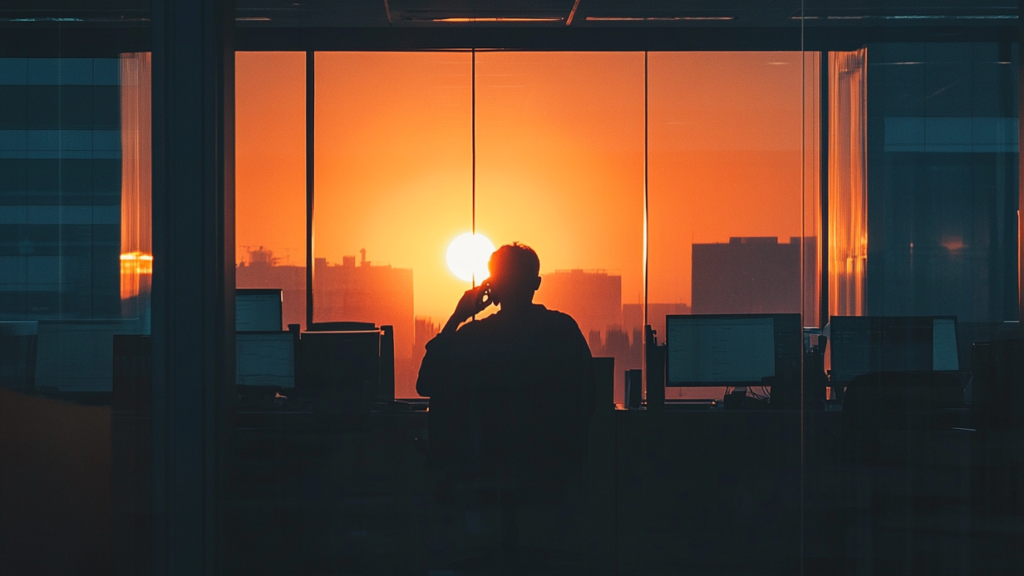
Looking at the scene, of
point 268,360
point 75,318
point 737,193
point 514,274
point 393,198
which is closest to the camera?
point 75,318

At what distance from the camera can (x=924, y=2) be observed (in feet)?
9.37

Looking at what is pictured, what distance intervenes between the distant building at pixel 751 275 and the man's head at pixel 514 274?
0.73 meters

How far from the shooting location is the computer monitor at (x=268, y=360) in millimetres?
3209

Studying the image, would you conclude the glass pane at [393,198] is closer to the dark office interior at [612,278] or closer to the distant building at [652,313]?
the dark office interior at [612,278]

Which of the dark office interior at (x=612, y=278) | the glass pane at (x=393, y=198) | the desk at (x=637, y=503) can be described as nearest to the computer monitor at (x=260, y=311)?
the dark office interior at (x=612, y=278)

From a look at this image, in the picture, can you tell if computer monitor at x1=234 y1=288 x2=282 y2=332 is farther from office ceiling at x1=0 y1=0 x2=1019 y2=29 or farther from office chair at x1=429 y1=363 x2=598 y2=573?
office ceiling at x1=0 y1=0 x2=1019 y2=29

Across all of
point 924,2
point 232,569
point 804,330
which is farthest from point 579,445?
point 924,2

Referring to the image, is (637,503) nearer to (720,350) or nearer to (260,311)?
(720,350)

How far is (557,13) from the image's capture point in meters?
3.65

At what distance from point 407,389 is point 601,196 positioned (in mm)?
1095

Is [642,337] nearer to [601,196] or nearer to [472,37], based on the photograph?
[601,196]

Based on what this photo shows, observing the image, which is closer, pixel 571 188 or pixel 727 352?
pixel 571 188

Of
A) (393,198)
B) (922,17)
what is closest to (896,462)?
(922,17)

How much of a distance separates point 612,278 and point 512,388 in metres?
0.60
